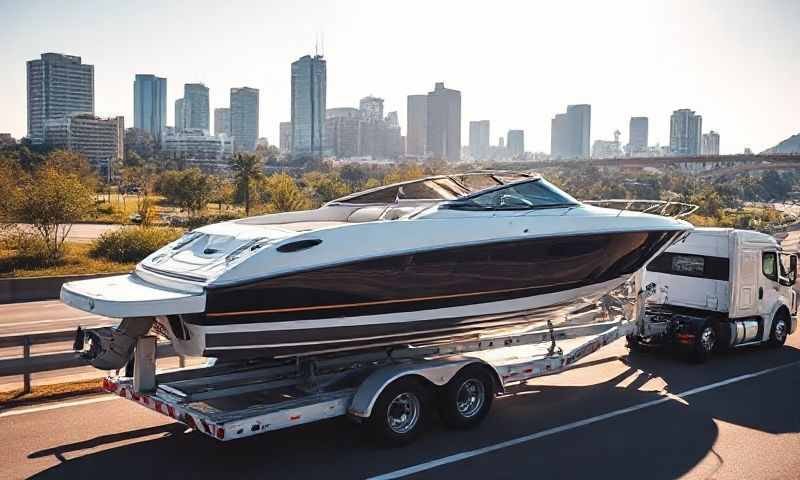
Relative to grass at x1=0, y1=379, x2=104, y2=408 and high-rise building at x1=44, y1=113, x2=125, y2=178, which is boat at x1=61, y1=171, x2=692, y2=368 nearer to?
grass at x1=0, y1=379, x2=104, y2=408

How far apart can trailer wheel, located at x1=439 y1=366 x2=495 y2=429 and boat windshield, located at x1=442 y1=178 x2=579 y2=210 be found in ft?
6.82

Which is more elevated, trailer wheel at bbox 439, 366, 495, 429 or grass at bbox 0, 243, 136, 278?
trailer wheel at bbox 439, 366, 495, 429

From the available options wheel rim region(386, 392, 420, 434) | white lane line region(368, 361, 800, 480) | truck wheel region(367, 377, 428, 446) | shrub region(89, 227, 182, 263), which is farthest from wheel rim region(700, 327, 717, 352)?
shrub region(89, 227, 182, 263)

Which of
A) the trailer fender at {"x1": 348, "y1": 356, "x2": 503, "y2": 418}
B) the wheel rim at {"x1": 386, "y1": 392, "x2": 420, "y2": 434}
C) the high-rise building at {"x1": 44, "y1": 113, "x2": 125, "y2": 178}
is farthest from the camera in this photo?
the high-rise building at {"x1": 44, "y1": 113, "x2": 125, "y2": 178}

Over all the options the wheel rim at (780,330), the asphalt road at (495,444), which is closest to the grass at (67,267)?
the asphalt road at (495,444)

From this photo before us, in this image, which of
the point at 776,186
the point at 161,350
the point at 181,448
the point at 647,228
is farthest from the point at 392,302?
the point at 776,186

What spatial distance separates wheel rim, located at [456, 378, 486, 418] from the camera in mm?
8617

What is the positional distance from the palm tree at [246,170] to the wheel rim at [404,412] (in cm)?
4184

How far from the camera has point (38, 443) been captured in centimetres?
777

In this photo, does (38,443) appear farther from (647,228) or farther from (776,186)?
(776,186)

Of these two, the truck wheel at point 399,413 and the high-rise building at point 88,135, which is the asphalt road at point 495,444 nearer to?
the truck wheel at point 399,413

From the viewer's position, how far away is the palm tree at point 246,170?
49434 millimetres

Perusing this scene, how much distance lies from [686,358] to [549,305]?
4.16 m

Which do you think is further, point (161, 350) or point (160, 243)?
point (160, 243)
